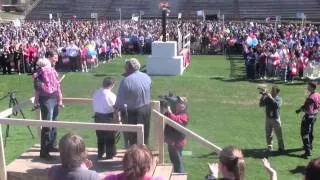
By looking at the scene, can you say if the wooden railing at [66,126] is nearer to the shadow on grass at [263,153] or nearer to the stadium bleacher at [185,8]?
the shadow on grass at [263,153]

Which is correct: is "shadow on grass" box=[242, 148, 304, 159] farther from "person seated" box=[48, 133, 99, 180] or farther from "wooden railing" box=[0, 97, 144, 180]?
"person seated" box=[48, 133, 99, 180]

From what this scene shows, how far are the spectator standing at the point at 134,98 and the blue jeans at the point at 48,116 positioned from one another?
1.10 m

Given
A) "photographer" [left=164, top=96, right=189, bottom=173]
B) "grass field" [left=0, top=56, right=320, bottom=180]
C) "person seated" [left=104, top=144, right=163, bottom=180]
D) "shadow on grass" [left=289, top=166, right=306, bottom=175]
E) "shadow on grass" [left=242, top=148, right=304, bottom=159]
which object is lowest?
"shadow on grass" [left=289, top=166, right=306, bottom=175]

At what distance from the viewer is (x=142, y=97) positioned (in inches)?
359

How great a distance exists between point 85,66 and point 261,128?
14.5m

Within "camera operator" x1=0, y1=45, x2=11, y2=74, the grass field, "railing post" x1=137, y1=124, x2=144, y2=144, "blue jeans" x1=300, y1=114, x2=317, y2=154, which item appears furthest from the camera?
"camera operator" x1=0, y1=45, x2=11, y2=74

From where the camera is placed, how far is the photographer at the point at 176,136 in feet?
29.3

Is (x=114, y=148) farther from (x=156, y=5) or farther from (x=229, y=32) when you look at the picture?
(x=156, y=5)

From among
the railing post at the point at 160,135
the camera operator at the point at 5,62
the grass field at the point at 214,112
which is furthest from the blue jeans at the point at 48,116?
the camera operator at the point at 5,62

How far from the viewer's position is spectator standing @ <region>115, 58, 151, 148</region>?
9016mm

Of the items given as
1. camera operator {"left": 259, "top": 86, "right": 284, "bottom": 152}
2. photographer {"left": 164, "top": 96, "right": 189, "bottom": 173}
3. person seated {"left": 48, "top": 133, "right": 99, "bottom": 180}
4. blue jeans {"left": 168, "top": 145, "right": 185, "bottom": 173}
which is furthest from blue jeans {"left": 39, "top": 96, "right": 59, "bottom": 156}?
camera operator {"left": 259, "top": 86, "right": 284, "bottom": 152}

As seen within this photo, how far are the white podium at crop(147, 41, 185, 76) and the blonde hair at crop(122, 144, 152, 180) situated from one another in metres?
20.9

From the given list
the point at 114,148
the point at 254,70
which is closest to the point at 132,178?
the point at 114,148

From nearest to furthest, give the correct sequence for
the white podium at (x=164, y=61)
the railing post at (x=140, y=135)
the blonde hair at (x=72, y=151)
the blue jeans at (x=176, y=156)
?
the blonde hair at (x=72, y=151)
the railing post at (x=140, y=135)
the blue jeans at (x=176, y=156)
the white podium at (x=164, y=61)
